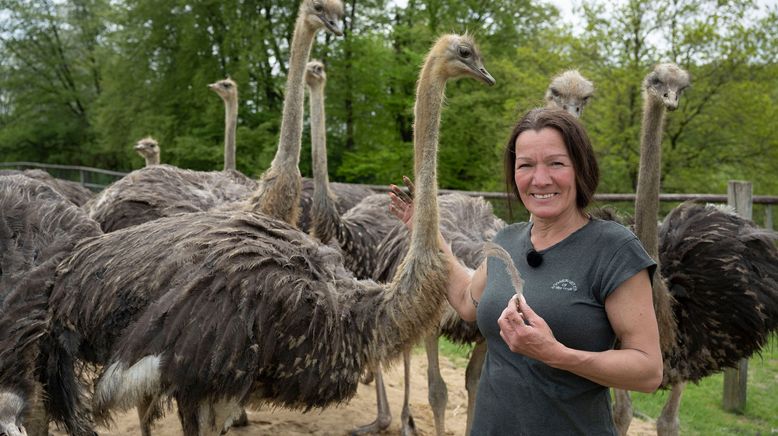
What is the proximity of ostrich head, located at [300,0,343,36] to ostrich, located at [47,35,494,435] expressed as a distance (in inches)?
77.1

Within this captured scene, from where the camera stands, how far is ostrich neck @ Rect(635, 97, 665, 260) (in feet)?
11.8

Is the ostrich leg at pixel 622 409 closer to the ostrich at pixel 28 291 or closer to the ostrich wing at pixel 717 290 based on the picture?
the ostrich wing at pixel 717 290

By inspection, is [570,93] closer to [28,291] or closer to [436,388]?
[436,388]

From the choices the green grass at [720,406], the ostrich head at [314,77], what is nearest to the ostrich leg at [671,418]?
the green grass at [720,406]

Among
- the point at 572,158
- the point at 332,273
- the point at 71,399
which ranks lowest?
the point at 71,399

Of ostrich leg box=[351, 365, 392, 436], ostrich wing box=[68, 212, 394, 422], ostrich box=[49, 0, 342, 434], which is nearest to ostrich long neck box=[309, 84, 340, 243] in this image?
ostrich leg box=[351, 365, 392, 436]

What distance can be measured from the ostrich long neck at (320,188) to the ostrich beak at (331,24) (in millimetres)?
1225

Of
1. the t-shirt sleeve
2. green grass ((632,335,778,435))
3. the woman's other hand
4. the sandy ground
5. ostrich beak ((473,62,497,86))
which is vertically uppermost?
ostrich beak ((473,62,497,86))

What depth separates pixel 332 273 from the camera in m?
3.19

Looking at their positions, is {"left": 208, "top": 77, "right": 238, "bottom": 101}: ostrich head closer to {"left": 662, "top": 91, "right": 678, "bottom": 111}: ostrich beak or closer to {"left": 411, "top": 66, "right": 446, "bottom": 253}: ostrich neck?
{"left": 411, "top": 66, "right": 446, "bottom": 253}: ostrich neck

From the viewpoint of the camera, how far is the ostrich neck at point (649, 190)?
361cm

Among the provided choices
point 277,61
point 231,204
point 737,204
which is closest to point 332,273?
point 231,204

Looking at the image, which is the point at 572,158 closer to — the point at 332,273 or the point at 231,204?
the point at 332,273

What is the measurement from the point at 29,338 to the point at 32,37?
29669mm
